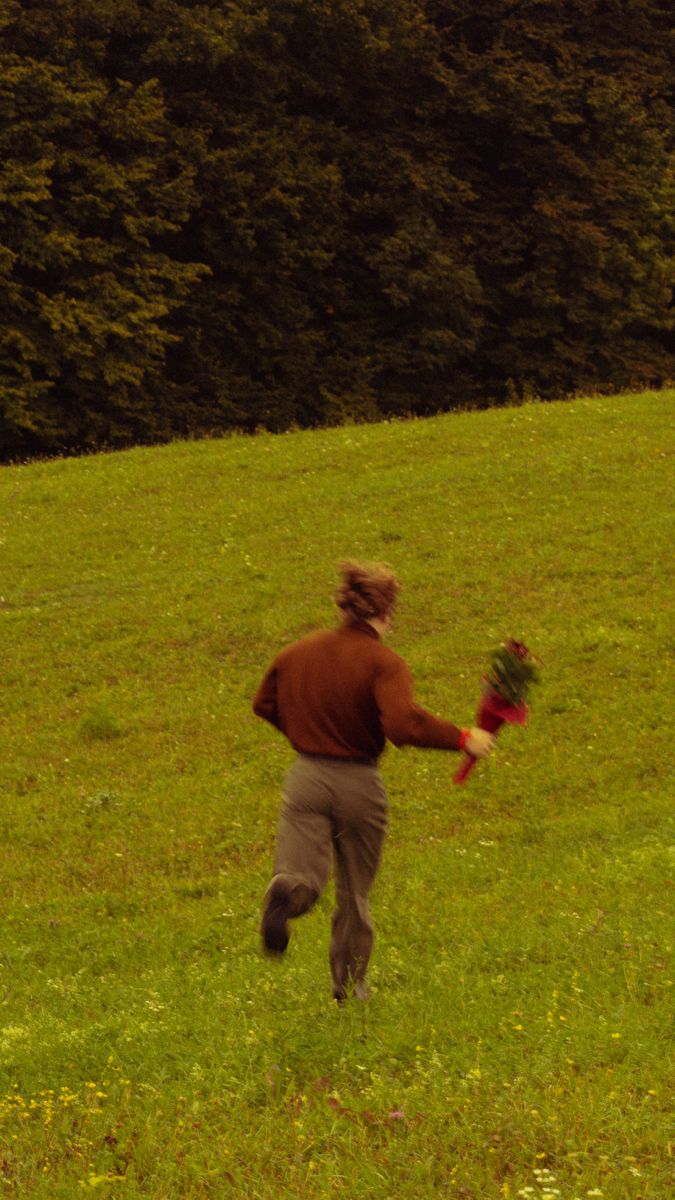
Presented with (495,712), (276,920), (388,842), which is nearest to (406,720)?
(495,712)

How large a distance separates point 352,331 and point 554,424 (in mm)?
18206

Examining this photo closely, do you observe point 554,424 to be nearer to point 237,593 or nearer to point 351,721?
point 237,593

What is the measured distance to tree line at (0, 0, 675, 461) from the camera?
118 feet

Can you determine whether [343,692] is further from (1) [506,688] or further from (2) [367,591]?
(1) [506,688]

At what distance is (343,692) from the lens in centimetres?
680

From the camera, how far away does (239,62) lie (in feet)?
129

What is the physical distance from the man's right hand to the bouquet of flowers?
0.19 meters

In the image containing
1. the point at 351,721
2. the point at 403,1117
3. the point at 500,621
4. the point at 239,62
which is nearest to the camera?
the point at 403,1117

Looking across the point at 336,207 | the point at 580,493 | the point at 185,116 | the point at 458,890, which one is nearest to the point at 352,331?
the point at 336,207

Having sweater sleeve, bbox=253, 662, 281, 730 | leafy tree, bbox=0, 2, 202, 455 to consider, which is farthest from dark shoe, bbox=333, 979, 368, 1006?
leafy tree, bbox=0, 2, 202, 455

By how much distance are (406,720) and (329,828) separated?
0.83 meters

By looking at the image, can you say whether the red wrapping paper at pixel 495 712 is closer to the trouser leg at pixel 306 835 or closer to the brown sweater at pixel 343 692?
the brown sweater at pixel 343 692

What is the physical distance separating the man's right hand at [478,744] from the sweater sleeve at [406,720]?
0.06 metres

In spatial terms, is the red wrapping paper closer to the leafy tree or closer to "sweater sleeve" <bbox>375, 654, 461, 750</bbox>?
"sweater sleeve" <bbox>375, 654, 461, 750</bbox>
